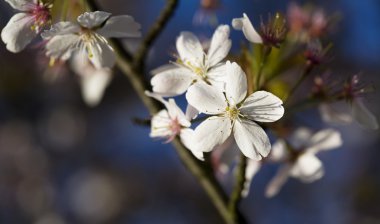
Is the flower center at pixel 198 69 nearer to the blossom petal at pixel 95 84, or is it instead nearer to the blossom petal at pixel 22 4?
the blossom petal at pixel 22 4

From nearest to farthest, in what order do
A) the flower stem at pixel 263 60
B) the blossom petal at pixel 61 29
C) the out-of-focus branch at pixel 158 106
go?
the blossom petal at pixel 61 29, the flower stem at pixel 263 60, the out-of-focus branch at pixel 158 106

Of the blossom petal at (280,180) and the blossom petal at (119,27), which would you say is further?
the blossom petal at (280,180)

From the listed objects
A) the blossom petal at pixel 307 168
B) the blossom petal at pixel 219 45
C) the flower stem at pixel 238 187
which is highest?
the blossom petal at pixel 219 45

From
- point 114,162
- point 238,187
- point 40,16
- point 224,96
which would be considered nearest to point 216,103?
point 224,96

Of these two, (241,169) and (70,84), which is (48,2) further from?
(70,84)

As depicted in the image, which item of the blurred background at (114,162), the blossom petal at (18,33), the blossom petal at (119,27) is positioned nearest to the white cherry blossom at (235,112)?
the blossom petal at (119,27)

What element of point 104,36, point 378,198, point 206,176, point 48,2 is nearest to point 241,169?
point 206,176

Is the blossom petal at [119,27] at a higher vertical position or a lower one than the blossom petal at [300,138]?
higher
